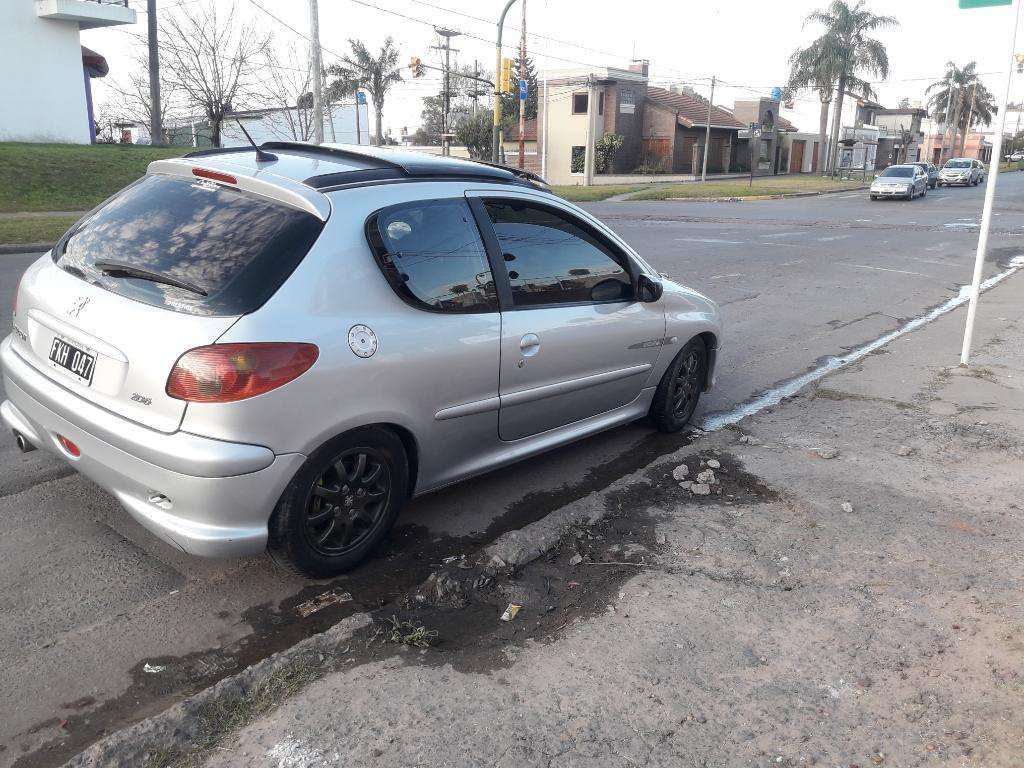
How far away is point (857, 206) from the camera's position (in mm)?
32750

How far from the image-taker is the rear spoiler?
11.2ft

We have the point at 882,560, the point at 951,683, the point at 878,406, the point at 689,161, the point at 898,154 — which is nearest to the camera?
the point at 951,683

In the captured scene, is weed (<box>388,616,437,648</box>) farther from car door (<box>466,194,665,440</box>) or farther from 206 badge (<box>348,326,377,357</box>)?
car door (<box>466,194,665,440</box>)

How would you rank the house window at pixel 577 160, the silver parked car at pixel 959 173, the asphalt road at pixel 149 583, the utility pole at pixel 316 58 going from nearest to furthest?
1. the asphalt road at pixel 149 583
2. the utility pole at pixel 316 58
3. the silver parked car at pixel 959 173
4. the house window at pixel 577 160

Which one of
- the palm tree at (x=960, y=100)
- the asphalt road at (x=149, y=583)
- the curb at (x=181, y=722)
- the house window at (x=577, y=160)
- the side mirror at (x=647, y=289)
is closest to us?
the curb at (x=181, y=722)

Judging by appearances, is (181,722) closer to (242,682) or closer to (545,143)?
(242,682)

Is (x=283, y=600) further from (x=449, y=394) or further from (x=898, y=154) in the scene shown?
(x=898, y=154)

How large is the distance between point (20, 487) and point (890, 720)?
13.6 feet

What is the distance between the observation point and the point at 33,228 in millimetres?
14961

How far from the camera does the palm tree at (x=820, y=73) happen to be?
5775 centimetres

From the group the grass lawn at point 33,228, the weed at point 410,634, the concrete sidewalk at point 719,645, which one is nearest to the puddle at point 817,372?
the concrete sidewalk at point 719,645

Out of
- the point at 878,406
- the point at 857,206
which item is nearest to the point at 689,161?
the point at 857,206

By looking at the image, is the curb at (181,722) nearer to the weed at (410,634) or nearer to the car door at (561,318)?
the weed at (410,634)

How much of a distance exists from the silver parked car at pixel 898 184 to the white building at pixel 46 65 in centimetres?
3001
